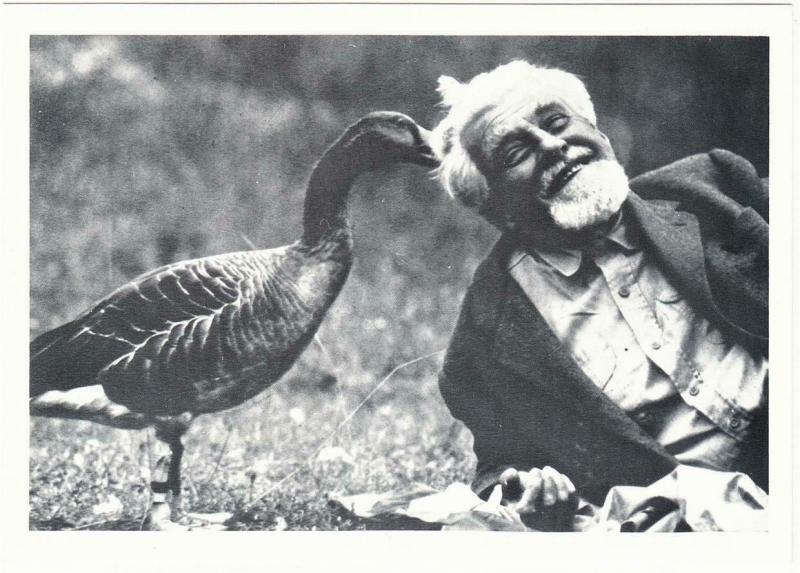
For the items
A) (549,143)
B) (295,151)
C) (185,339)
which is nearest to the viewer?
(549,143)

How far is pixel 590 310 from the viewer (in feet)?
14.9

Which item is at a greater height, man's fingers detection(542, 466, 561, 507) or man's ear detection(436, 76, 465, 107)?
man's ear detection(436, 76, 465, 107)

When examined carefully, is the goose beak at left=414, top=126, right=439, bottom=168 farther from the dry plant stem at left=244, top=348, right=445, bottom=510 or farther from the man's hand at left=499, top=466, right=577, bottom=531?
the man's hand at left=499, top=466, right=577, bottom=531

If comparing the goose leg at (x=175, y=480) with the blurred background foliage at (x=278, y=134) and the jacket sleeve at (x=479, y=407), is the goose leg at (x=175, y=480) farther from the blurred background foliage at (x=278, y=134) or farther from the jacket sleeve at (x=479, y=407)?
the jacket sleeve at (x=479, y=407)

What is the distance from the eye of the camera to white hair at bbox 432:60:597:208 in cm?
461

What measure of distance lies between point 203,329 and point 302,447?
0.71 metres

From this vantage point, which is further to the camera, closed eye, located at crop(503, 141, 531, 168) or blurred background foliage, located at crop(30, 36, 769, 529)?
blurred background foliage, located at crop(30, 36, 769, 529)

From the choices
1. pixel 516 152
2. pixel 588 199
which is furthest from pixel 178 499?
pixel 588 199

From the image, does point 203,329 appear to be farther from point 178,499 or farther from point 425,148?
point 425,148

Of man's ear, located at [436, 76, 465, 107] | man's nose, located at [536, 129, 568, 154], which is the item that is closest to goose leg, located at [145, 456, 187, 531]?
man's ear, located at [436, 76, 465, 107]

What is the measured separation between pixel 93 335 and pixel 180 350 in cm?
42

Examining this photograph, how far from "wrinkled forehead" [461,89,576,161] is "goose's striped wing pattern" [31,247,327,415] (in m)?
1.03

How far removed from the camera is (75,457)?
4625 millimetres
